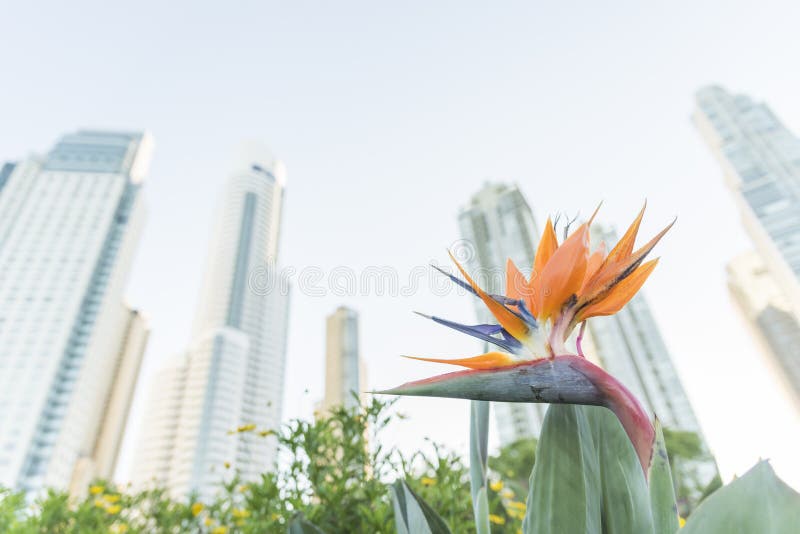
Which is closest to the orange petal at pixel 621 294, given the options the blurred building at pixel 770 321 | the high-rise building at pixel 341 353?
the blurred building at pixel 770 321

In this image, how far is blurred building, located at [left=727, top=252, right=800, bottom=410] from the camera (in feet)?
129

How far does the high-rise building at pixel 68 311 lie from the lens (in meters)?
38.6

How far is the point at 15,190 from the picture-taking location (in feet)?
162

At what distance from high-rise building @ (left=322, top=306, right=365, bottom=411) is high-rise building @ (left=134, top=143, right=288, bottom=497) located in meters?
8.04

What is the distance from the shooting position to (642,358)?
114ft

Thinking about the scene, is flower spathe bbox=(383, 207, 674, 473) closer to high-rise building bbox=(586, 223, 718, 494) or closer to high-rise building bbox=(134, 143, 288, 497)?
high-rise building bbox=(586, 223, 718, 494)

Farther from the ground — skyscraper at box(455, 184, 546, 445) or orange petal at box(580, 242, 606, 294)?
skyscraper at box(455, 184, 546, 445)

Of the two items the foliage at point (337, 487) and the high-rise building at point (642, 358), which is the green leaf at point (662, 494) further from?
the high-rise building at point (642, 358)

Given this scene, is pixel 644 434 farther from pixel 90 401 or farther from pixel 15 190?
pixel 15 190

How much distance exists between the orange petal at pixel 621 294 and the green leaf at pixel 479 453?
29cm

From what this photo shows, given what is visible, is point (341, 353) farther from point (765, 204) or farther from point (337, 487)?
point (337, 487)

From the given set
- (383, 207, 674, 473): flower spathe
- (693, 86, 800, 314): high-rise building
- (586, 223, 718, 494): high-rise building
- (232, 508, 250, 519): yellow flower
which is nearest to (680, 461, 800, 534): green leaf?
(383, 207, 674, 473): flower spathe

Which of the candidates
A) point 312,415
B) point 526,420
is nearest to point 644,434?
point 312,415

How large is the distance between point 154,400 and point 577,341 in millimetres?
70394
